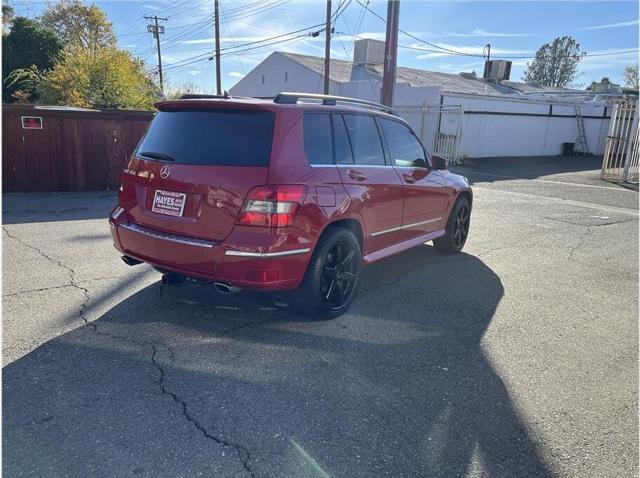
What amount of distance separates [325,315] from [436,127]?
18112 mm

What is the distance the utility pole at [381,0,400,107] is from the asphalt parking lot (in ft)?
33.1

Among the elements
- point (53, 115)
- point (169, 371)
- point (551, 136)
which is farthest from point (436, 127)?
point (169, 371)

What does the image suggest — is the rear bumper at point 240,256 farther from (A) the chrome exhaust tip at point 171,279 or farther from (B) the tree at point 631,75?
(B) the tree at point 631,75

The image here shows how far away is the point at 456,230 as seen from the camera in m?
6.34

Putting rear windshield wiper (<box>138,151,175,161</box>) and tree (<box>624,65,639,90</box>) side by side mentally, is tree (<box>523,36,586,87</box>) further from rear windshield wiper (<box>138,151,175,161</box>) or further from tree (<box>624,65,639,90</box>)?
rear windshield wiper (<box>138,151,175,161</box>)

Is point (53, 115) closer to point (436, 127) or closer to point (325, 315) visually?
point (325, 315)

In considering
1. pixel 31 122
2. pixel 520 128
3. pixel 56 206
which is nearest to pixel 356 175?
pixel 56 206

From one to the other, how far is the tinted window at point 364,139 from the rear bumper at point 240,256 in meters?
1.18

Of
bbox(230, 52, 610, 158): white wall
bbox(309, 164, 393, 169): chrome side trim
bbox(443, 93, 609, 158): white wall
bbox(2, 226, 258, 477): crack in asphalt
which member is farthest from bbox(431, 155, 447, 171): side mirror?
bbox(443, 93, 609, 158): white wall

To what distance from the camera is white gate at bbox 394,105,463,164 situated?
19.8 metres

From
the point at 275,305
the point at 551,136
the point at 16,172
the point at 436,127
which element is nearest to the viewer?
the point at 275,305

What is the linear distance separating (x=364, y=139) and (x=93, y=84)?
14.4 m

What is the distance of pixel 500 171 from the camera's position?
1788 centimetres

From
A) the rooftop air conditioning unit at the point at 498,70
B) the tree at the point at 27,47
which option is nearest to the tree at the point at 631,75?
the rooftop air conditioning unit at the point at 498,70
